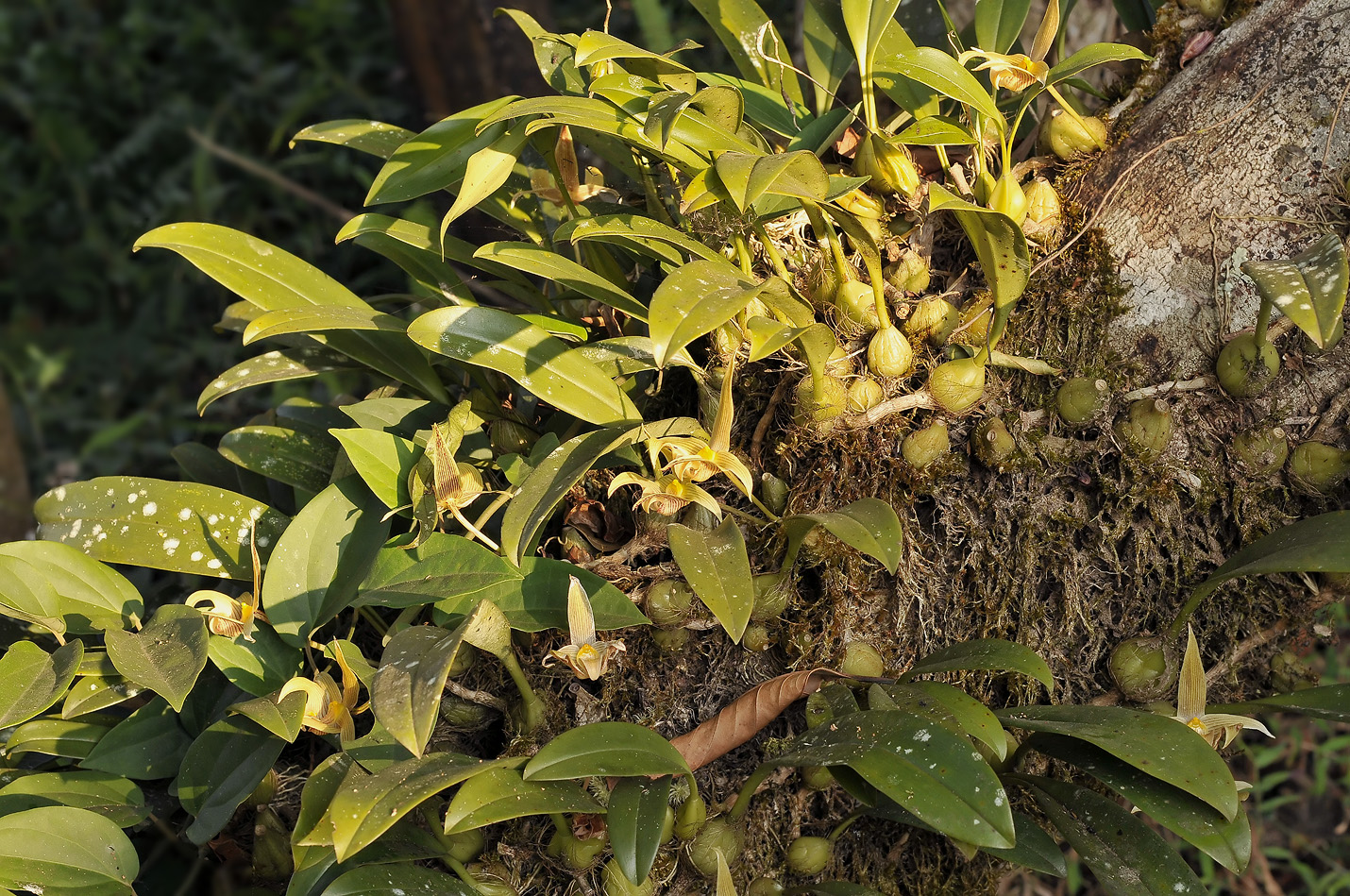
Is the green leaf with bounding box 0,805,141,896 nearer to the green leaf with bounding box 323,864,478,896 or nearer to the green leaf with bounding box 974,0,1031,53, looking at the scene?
the green leaf with bounding box 323,864,478,896

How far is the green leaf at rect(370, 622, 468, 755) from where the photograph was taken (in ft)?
2.46

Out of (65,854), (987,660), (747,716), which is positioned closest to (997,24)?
(987,660)

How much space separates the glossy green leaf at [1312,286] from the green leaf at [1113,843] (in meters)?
0.47

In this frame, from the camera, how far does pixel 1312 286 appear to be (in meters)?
0.86

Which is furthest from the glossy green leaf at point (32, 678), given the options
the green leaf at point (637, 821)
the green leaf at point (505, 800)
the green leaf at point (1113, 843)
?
the green leaf at point (1113, 843)

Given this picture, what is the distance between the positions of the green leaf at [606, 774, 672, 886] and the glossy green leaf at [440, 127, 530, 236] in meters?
0.55

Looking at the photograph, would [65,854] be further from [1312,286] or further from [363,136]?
[1312,286]

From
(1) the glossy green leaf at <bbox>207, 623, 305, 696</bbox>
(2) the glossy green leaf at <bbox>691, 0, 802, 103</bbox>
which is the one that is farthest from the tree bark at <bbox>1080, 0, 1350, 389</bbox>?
(1) the glossy green leaf at <bbox>207, 623, 305, 696</bbox>

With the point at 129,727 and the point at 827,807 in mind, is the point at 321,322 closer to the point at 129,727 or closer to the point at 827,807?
the point at 129,727

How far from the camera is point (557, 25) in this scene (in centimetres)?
324

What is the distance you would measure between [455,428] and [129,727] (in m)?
0.51

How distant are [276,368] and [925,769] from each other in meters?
0.85

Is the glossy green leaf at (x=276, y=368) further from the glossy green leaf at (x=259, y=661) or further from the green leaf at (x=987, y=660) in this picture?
the green leaf at (x=987, y=660)

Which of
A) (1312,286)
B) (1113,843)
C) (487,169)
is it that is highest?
(487,169)
